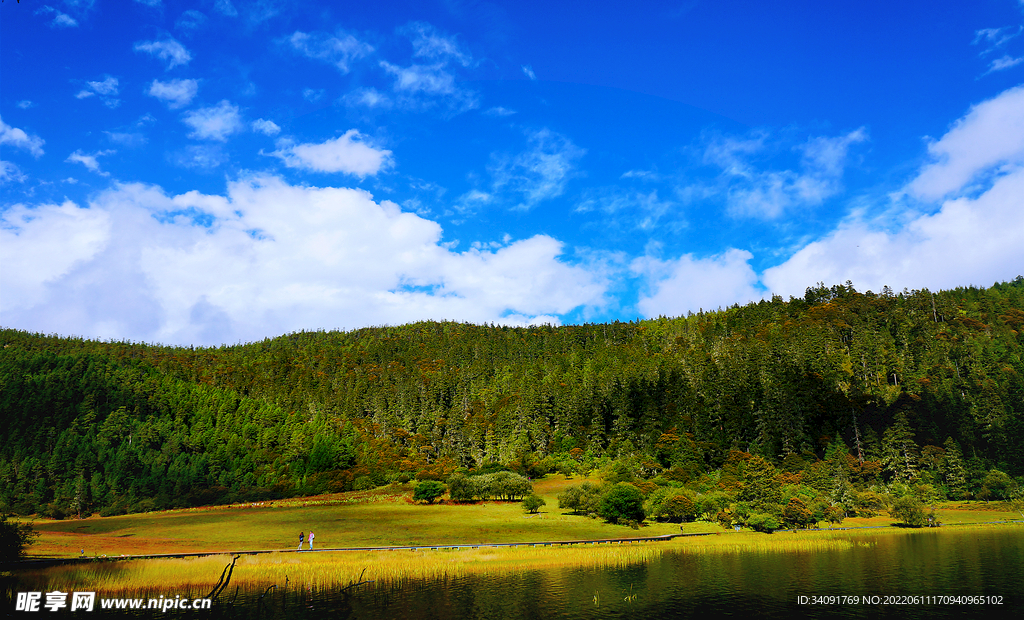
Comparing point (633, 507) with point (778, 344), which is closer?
point (633, 507)

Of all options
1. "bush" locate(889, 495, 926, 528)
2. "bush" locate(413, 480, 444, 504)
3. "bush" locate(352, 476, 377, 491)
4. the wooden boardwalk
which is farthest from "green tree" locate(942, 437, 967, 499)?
"bush" locate(352, 476, 377, 491)

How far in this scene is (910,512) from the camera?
9025 centimetres

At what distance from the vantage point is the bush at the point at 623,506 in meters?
85.5

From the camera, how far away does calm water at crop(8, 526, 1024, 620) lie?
37.8 metres

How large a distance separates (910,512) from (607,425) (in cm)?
8938

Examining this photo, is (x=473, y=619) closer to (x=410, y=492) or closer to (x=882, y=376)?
(x=410, y=492)

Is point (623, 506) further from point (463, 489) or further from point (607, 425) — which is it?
point (607, 425)

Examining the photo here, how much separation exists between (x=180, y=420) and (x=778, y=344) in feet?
625

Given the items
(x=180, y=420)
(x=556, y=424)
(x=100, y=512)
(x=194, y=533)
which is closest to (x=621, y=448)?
(x=556, y=424)

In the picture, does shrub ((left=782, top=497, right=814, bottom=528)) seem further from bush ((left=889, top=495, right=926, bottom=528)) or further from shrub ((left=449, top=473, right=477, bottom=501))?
shrub ((left=449, top=473, right=477, bottom=501))

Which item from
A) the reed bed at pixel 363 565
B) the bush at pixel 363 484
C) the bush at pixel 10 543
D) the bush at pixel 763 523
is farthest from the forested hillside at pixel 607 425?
the bush at pixel 10 543

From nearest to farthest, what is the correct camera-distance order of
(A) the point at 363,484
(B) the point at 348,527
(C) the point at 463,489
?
(B) the point at 348,527 < (C) the point at 463,489 < (A) the point at 363,484

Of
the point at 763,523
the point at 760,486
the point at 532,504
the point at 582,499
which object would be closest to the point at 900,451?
the point at 760,486

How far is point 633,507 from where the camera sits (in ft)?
281
